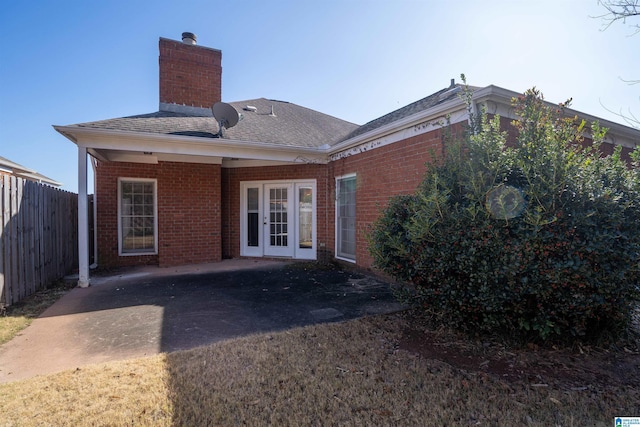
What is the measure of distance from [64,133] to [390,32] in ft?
25.0

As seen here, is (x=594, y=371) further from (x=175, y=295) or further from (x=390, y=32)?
(x=390, y=32)

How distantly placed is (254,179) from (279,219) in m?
1.47

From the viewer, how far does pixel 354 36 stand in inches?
320

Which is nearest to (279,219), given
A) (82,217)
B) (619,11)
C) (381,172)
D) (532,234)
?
(381,172)

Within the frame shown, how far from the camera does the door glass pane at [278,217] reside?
914 cm

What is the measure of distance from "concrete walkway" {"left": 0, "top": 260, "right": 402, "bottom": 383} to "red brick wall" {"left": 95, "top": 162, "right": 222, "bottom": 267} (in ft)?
3.59

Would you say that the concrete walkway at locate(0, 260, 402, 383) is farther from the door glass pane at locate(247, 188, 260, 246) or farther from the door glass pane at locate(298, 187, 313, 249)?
the door glass pane at locate(247, 188, 260, 246)

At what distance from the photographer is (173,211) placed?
8383 mm

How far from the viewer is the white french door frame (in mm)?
8914

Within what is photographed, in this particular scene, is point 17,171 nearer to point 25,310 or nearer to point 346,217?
point 25,310

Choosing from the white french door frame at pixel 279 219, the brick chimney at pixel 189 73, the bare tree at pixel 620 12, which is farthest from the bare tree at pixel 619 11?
the brick chimney at pixel 189 73

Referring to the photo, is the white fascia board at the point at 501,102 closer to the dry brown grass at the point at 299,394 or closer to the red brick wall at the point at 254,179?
the dry brown grass at the point at 299,394

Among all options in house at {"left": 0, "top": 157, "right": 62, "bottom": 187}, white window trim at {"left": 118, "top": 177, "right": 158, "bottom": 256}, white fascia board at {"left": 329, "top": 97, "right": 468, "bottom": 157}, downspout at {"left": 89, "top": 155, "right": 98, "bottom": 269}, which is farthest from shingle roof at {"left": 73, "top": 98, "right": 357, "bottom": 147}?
house at {"left": 0, "top": 157, "right": 62, "bottom": 187}

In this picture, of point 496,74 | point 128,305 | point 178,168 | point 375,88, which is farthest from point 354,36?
point 128,305
